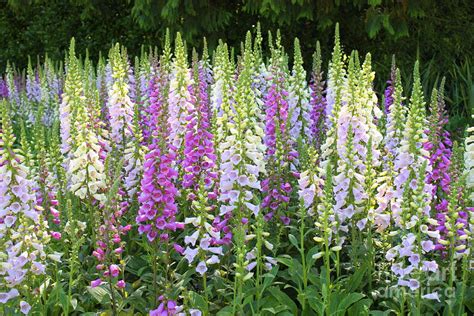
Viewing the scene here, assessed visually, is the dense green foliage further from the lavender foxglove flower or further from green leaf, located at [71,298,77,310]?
green leaf, located at [71,298,77,310]

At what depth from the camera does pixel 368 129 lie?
4.92 metres

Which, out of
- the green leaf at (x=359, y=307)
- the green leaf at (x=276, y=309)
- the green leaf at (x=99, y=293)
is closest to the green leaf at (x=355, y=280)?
the green leaf at (x=359, y=307)

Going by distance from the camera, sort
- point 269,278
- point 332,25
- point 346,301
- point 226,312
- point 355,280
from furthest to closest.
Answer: point 332,25 → point 355,280 → point 269,278 → point 346,301 → point 226,312

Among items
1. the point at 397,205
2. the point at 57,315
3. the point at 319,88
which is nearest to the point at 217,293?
the point at 57,315

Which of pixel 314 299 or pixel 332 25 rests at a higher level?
pixel 332 25

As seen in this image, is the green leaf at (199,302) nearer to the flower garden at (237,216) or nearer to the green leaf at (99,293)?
the flower garden at (237,216)

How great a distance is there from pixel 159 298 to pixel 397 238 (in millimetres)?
1771

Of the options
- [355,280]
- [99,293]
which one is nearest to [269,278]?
[355,280]

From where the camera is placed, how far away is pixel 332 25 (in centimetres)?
1020

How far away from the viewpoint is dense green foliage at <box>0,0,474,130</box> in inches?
369

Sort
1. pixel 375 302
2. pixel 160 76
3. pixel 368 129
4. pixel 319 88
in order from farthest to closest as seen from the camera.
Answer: pixel 319 88, pixel 160 76, pixel 368 129, pixel 375 302

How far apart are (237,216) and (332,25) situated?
6512mm

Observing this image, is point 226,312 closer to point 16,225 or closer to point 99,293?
point 99,293

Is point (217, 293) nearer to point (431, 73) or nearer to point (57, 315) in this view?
point (57, 315)
